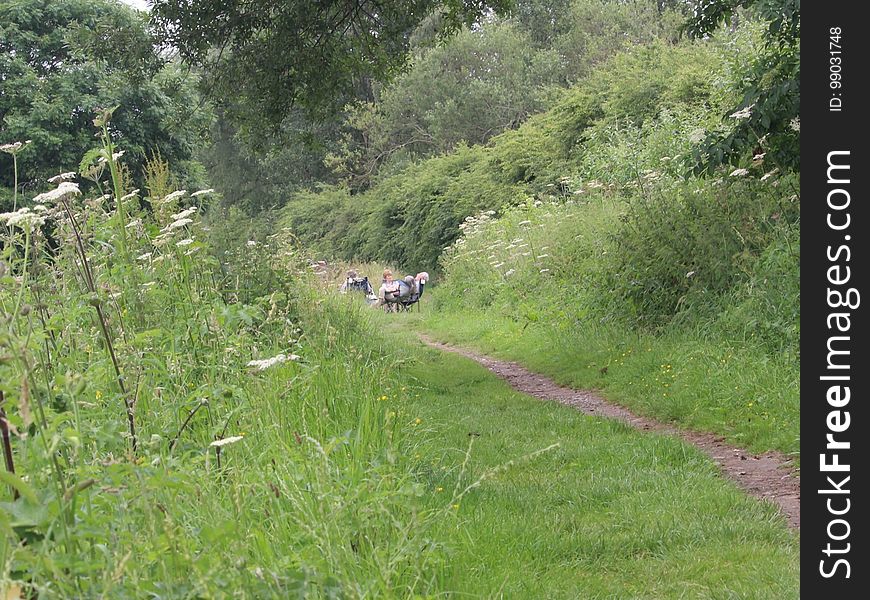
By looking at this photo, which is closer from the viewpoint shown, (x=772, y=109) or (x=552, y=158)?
(x=772, y=109)

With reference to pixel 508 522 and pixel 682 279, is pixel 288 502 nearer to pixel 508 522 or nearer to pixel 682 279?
pixel 508 522

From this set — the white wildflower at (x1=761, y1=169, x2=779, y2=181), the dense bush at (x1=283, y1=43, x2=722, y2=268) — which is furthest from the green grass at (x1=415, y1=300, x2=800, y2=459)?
the dense bush at (x1=283, y1=43, x2=722, y2=268)

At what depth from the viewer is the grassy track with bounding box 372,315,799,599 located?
3982mm

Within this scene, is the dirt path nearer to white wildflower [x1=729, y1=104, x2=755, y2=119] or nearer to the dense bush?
white wildflower [x1=729, y1=104, x2=755, y2=119]

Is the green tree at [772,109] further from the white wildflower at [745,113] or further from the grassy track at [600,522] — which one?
the grassy track at [600,522]

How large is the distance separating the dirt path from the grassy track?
0.18 m

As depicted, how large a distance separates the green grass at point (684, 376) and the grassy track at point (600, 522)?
66 cm

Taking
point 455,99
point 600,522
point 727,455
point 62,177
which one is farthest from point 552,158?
point 62,177

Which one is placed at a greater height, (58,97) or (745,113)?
(58,97)

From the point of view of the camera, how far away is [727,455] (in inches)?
255

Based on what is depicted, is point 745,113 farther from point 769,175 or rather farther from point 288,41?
point 288,41

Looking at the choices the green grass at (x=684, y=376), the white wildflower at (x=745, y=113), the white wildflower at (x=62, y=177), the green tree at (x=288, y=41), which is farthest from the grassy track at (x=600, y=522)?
the green tree at (x=288, y=41)

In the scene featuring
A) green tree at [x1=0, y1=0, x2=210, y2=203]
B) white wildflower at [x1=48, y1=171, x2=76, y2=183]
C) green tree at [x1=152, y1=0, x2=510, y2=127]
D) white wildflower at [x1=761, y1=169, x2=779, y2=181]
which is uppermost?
green tree at [x1=0, y1=0, x2=210, y2=203]

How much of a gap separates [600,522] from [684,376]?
12.0 ft
